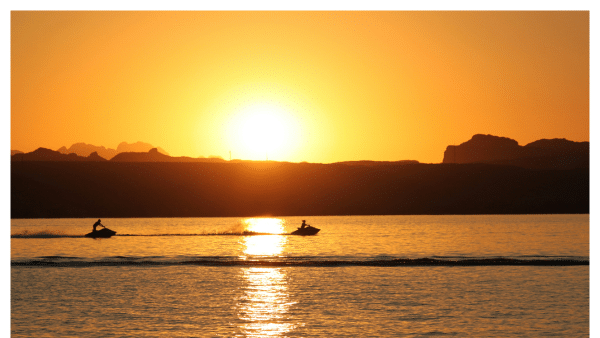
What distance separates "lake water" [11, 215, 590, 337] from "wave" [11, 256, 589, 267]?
137mm

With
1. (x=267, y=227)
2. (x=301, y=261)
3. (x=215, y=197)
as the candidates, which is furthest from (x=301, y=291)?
(x=215, y=197)

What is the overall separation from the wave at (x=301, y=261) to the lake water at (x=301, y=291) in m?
0.14

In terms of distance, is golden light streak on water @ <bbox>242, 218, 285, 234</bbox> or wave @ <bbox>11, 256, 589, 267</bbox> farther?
golden light streak on water @ <bbox>242, 218, 285, 234</bbox>

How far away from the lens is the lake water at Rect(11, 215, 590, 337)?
31297mm

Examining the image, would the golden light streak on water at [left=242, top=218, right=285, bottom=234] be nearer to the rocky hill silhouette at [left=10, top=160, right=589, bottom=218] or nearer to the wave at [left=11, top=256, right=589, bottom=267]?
the rocky hill silhouette at [left=10, top=160, right=589, bottom=218]

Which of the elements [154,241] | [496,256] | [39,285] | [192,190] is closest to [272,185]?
[192,190]

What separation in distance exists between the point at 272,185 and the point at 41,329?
538 feet

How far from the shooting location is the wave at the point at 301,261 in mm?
57478

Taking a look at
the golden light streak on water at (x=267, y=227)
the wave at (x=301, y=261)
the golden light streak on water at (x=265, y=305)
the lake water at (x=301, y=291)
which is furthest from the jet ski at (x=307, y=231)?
the golden light streak on water at (x=265, y=305)

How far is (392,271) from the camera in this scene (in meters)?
52.3

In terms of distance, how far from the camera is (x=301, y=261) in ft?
197

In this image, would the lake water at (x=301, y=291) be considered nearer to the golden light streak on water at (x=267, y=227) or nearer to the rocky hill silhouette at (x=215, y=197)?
the golden light streak on water at (x=267, y=227)

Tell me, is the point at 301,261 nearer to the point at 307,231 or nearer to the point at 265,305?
the point at 265,305

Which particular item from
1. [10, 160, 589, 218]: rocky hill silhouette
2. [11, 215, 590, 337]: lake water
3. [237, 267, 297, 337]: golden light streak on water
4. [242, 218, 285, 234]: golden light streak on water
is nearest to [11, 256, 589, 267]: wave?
[11, 215, 590, 337]: lake water
